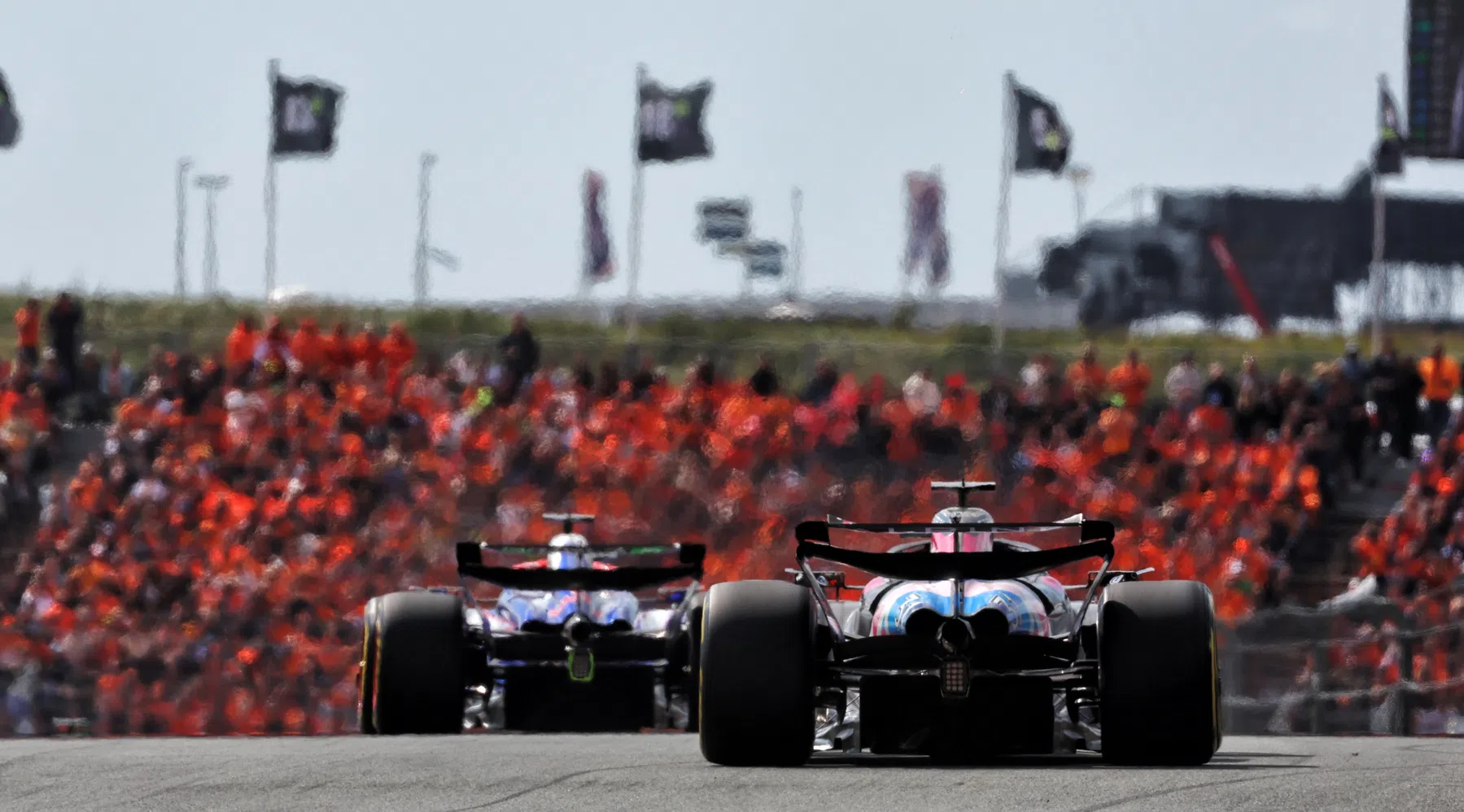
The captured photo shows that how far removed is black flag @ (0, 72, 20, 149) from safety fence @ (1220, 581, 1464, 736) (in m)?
21.6

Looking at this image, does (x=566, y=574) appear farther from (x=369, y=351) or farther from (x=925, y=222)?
(x=925, y=222)

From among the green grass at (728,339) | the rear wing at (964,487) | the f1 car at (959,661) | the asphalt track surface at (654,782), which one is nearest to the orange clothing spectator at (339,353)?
the green grass at (728,339)

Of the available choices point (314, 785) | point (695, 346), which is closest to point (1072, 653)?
point (314, 785)

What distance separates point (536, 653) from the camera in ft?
56.8

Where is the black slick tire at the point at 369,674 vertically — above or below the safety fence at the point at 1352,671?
above

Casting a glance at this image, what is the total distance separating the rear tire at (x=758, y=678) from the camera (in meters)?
11.4

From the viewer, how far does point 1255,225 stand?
65.1 metres

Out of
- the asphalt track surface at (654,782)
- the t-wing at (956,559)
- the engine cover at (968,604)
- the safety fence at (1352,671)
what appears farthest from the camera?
the safety fence at (1352,671)

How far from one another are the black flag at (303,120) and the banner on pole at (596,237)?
1715 cm

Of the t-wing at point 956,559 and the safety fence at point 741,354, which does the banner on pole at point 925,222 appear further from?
the t-wing at point 956,559

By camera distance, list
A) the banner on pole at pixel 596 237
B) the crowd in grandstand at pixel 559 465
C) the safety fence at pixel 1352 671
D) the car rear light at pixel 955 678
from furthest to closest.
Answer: the banner on pole at pixel 596 237 < the crowd in grandstand at pixel 559 465 < the safety fence at pixel 1352 671 < the car rear light at pixel 955 678

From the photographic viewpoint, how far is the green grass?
3441 centimetres

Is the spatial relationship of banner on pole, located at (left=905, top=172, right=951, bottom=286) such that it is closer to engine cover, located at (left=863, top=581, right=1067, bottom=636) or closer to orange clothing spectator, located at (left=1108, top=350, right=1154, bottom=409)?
orange clothing spectator, located at (left=1108, top=350, right=1154, bottom=409)

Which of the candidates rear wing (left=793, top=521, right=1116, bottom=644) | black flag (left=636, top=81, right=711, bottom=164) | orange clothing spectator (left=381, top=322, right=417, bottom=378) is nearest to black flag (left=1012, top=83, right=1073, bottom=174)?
black flag (left=636, top=81, right=711, bottom=164)
